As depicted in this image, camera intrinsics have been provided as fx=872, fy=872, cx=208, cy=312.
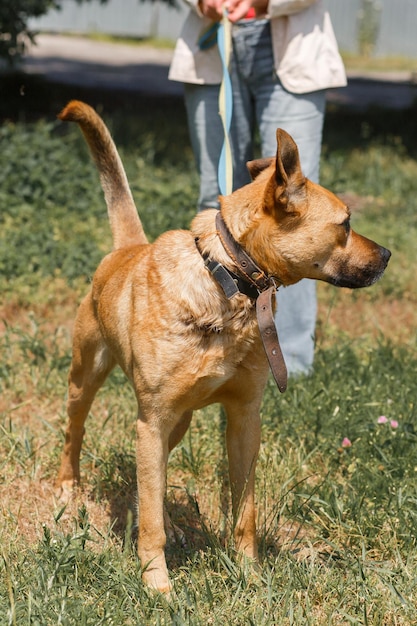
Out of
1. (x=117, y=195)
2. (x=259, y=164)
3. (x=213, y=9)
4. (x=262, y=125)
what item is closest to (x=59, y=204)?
(x=262, y=125)

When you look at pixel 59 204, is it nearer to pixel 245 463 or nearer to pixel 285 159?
pixel 245 463

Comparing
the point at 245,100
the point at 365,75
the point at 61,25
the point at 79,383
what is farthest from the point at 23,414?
the point at 61,25

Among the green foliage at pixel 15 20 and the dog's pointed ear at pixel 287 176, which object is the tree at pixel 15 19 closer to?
the green foliage at pixel 15 20

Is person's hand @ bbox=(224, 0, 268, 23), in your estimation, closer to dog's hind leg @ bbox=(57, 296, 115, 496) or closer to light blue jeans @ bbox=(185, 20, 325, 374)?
light blue jeans @ bbox=(185, 20, 325, 374)

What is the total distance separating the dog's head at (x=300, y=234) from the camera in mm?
3000

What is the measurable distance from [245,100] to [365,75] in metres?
20.2

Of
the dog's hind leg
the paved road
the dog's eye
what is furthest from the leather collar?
the paved road

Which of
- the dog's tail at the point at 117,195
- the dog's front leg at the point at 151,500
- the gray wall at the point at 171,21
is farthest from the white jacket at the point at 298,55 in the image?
the gray wall at the point at 171,21

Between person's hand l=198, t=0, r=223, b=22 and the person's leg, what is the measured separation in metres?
0.38

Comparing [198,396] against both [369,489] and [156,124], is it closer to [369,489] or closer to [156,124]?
[369,489]

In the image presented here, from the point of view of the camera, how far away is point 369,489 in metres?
3.74

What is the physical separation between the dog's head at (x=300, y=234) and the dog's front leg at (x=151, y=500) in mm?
761

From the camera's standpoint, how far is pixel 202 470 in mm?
4051

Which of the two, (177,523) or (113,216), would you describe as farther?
(113,216)
